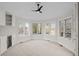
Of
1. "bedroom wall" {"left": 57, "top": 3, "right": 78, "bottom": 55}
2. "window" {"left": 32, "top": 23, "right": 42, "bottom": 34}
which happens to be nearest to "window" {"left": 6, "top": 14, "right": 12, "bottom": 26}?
"window" {"left": 32, "top": 23, "right": 42, "bottom": 34}

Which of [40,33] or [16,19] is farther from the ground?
[16,19]

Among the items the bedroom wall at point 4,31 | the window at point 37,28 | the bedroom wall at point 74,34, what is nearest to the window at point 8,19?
the bedroom wall at point 4,31

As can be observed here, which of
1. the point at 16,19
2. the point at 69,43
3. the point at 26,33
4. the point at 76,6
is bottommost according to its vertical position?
the point at 69,43

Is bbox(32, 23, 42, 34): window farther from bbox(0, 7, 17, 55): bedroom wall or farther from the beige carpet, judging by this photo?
bbox(0, 7, 17, 55): bedroom wall

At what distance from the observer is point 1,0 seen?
2.55m

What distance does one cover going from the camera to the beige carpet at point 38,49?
8.59 ft

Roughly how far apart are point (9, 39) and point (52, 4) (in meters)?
1.34

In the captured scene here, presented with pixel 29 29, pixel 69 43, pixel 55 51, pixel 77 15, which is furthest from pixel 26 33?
pixel 77 15

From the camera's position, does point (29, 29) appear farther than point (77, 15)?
Yes

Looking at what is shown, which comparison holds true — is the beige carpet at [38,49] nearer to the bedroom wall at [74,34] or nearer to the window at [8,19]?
the bedroom wall at [74,34]

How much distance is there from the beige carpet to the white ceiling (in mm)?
641

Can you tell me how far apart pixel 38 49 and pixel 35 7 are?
1.01m

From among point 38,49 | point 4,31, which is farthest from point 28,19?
point 38,49

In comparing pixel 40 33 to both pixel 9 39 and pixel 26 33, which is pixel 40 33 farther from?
pixel 9 39
